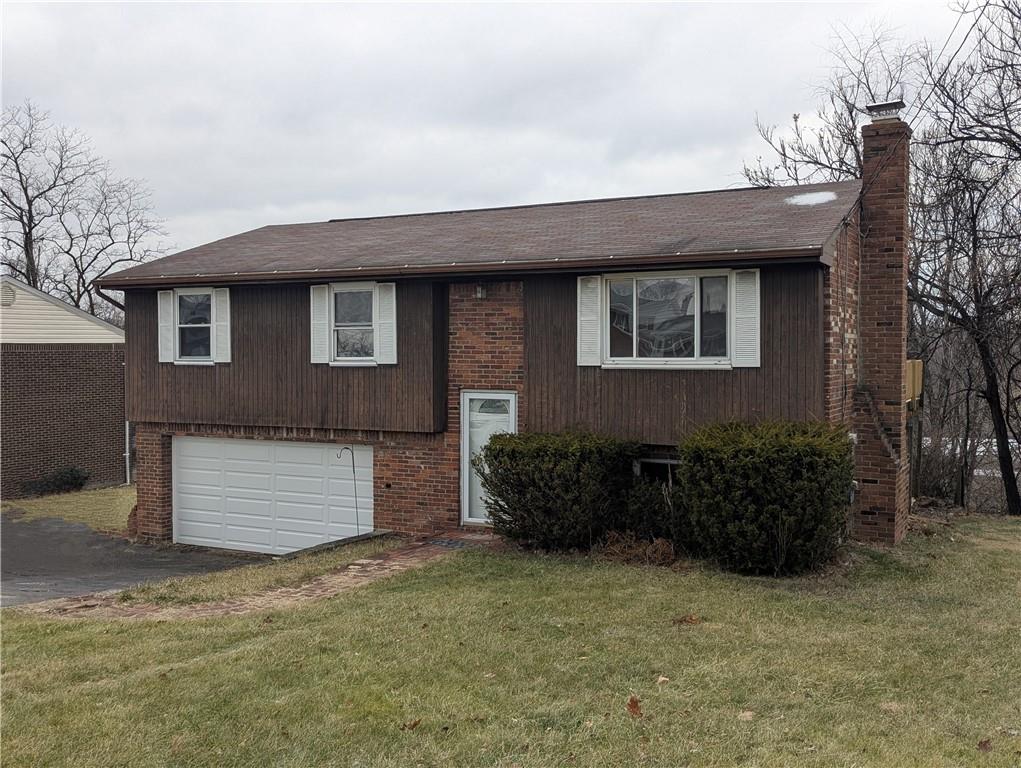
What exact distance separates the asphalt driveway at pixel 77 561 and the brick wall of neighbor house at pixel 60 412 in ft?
15.1

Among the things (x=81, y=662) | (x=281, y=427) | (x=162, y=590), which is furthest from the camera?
(x=281, y=427)

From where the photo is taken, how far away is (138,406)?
1581cm

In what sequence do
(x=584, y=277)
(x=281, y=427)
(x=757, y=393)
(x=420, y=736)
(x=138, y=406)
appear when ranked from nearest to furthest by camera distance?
1. (x=420, y=736)
2. (x=757, y=393)
3. (x=584, y=277)
4. (x=281, y=427)
5. (x=138, y=406)

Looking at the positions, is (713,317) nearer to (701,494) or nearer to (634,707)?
(701,494)

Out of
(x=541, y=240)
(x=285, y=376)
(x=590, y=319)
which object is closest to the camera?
(x=590, y=319)

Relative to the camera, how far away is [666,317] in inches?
461

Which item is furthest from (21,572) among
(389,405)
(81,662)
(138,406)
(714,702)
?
(714,702)

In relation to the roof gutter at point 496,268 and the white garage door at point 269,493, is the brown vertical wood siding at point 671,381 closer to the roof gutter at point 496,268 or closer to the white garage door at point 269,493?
the roof gutter at point 496,268

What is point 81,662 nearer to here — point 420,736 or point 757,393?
point 420,736

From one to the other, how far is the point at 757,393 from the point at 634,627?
177 inches

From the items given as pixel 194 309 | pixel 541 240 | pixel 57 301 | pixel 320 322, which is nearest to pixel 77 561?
pixel 194 309

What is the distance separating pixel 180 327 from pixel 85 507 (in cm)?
802

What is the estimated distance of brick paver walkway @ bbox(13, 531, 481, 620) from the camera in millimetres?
8906

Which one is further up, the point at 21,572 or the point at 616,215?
the point at 616,215
